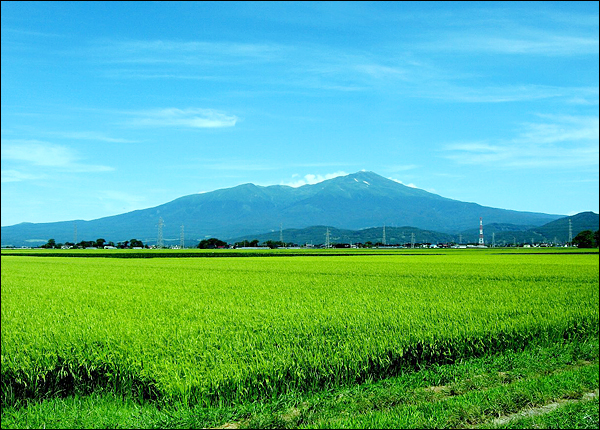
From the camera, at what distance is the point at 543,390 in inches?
321

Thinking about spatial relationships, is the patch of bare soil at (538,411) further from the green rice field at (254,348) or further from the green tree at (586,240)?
the green tree at (586,240)

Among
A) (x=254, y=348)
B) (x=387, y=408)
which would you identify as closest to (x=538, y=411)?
(x=387, y=408)

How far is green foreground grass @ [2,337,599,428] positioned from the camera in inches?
263

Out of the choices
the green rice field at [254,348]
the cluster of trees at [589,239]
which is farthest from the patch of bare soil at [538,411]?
the cluster of trees at [589,239]

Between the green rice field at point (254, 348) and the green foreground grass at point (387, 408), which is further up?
the green rice field at point (254, 348)

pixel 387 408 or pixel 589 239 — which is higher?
pixel 589 239

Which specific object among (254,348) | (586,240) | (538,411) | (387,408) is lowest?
(538,411)

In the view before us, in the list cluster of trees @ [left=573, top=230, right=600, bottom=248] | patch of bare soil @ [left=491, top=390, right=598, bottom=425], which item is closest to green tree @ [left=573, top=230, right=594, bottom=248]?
cluster of trees @ [left=573, top=230, right=600, bottom=248]

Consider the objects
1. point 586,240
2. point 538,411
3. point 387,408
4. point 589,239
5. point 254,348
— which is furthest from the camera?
point 586,240

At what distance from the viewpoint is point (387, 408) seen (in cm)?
731

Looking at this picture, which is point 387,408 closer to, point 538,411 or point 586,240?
point 538,411

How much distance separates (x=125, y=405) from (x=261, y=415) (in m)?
2.12

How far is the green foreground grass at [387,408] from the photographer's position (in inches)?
263

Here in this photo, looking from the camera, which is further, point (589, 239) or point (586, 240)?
point (586, 240)
